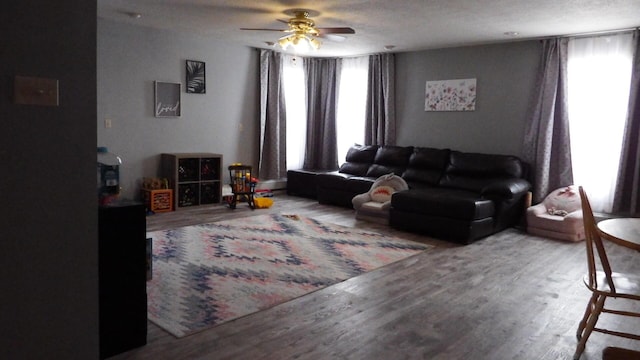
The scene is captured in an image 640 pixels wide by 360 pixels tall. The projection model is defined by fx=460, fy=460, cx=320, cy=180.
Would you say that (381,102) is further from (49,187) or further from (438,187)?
(49,187)

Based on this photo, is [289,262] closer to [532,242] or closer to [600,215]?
[532,242]

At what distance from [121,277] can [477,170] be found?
183 inches

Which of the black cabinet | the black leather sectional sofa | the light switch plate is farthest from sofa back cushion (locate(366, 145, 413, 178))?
the light switch plate

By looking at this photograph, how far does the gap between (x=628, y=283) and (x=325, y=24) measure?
405cm

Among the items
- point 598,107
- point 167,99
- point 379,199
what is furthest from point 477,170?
point 167,99

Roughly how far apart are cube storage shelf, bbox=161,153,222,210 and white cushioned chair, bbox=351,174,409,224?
6.80 feet

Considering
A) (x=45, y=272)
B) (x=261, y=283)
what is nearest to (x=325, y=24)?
(x=261, y=283)

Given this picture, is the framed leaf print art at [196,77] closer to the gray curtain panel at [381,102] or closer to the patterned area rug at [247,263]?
the patterned area rug at [247,263]

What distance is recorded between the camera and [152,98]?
6.18 metres

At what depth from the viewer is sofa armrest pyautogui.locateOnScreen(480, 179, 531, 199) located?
17.3 feet

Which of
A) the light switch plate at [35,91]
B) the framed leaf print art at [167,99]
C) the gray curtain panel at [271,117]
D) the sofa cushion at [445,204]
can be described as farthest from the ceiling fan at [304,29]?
the light switch plate at [35,91]

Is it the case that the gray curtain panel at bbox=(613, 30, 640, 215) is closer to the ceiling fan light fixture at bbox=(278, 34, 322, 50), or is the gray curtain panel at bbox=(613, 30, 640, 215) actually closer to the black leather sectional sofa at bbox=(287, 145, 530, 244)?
the black leather sectional sofa at bbox=(287, 145, 530, 244)

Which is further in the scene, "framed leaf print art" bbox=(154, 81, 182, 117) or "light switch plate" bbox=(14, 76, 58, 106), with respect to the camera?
"framed leaf print art" bbox=(154, 81, 182, 117)

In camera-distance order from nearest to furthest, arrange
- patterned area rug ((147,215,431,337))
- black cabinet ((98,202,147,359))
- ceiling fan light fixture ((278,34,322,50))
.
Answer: black cabinet ((98,202,147,359)) → patterned area rug ((147,215,431,337)) → ceiling fan light fixture ((278,34,322,50))
